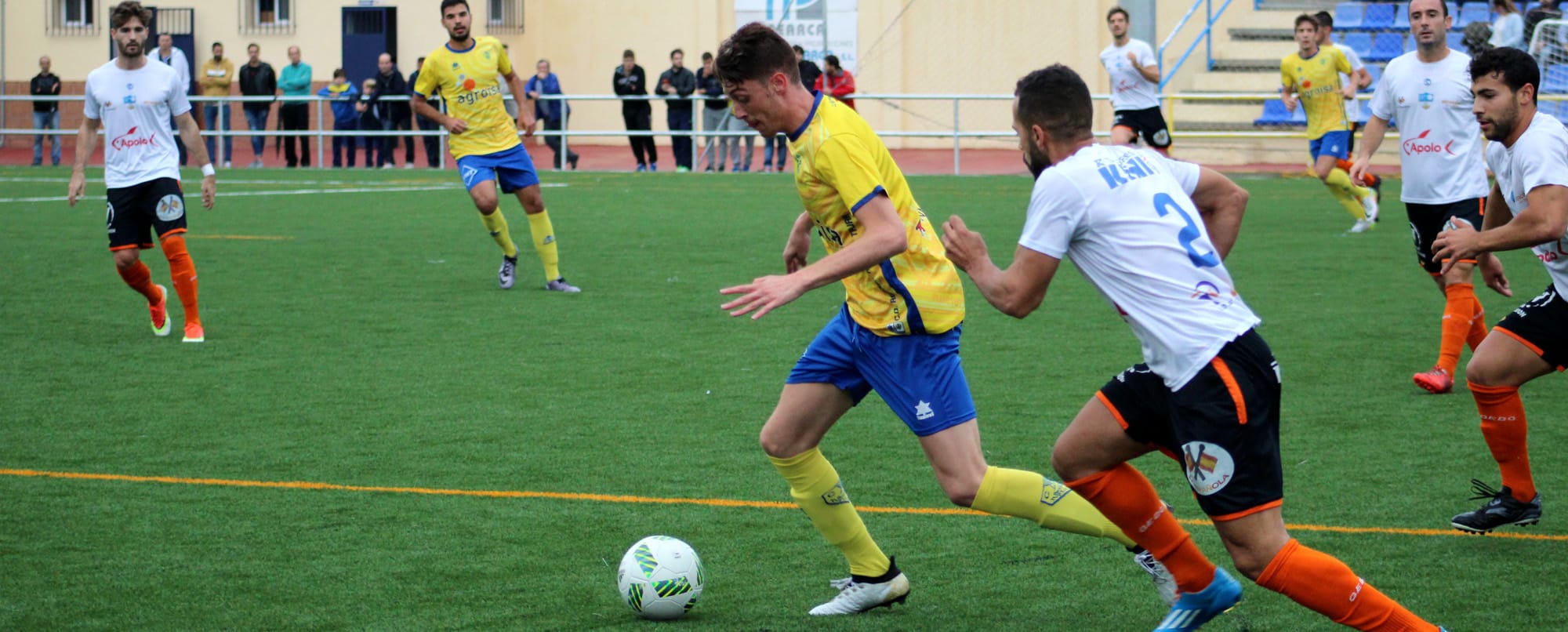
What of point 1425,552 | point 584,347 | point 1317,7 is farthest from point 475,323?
point 1317,7

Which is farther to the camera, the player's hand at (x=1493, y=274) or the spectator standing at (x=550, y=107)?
the spectator standing at (x=550, y=107)

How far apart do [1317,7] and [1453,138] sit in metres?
21.9

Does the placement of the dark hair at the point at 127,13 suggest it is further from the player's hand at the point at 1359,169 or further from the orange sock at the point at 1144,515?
the orange sock at the point at 1144,515

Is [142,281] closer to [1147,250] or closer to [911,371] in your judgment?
[911,371]

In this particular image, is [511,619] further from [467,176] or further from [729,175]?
[729,175]

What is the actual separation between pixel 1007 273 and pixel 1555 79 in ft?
68.2

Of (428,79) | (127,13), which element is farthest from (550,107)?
(127,13)

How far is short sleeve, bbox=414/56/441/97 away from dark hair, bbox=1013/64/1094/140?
328 inches

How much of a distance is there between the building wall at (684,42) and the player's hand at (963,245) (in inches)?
1026

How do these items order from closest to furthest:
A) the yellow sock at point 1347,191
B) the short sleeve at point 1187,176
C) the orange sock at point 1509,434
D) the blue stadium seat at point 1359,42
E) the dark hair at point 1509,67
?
the short sleeve at point 1187,176 → the dark hair at point 1509,67 → the orange sock at point 1509,434 → the yellow sock at point 1347,191 → the blue stadium seat at point 1359,42

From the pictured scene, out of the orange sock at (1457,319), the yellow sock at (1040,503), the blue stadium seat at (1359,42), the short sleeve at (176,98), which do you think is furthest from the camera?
the blue stadium seat at (1359,42)

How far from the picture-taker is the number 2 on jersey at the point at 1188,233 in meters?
3.71

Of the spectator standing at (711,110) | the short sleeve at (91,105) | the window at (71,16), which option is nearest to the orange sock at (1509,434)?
the short sleeve at (91,105)

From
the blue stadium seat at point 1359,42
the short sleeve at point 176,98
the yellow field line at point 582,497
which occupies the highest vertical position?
the blue stadium seat at point 1359,42
